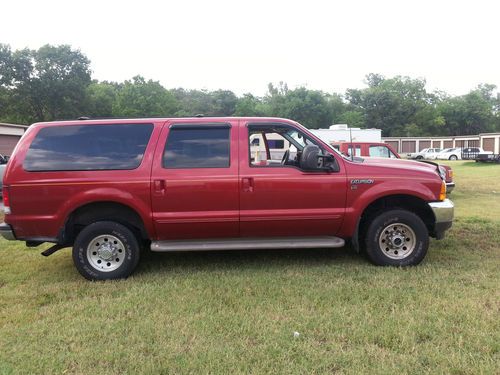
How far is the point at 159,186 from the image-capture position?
4.96m

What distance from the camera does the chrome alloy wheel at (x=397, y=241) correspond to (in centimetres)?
528

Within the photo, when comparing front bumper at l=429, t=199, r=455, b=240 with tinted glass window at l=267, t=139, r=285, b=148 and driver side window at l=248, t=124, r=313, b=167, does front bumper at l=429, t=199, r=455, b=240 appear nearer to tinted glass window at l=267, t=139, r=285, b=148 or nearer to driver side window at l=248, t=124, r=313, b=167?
driver side window at l=248, t=124, r=313, b=167

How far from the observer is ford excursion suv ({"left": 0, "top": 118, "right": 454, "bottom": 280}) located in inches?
195

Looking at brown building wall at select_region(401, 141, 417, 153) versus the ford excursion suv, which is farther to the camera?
brown building wall at select_region(401, 141, 417, 153)

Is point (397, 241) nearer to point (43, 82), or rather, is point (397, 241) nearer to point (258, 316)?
point (258, 316)

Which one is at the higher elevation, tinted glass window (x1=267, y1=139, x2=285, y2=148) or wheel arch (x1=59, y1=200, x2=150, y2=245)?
tinted glass window (x1=267, y1=139, x2=285, y2=148)

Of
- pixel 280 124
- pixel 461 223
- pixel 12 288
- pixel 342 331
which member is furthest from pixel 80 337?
pixel 461 223

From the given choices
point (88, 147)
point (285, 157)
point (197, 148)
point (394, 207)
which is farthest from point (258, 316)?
point (88, 147)

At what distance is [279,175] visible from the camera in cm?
507

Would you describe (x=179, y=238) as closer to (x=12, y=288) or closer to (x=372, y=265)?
(x=12, y=288)

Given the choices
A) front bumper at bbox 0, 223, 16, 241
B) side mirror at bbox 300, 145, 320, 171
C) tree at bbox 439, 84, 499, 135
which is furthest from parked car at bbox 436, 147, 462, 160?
front bumper at bbox 0, 223, 16, 241

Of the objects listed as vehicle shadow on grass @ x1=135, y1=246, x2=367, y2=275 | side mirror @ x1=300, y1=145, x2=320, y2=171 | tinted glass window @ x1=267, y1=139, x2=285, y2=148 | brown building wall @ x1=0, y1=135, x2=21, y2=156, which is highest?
brown building wall @ x1=0, y1=135, x2=21, y2=156

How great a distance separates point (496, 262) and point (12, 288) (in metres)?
5.85

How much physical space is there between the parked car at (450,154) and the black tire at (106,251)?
45118 millimetres
